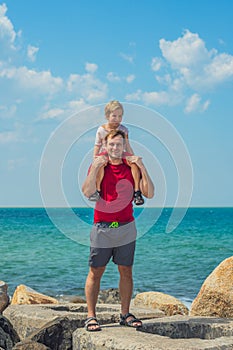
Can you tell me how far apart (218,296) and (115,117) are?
3.21 metres

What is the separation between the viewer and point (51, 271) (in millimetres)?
25188

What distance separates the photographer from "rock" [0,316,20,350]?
269 inches

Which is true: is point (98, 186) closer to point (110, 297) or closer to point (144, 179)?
point (144, 179)

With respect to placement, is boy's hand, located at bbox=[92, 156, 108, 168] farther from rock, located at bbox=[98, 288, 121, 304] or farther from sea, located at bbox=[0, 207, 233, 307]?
rock, located at bbox=[98, 288, 121, 304]

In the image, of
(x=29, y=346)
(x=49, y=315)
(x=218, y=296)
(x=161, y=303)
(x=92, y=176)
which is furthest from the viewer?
(x=161, y=303)

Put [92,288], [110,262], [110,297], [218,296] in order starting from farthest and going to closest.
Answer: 1. [110,262]
2. [110,297]
3. [218,296]
4. [92,288]

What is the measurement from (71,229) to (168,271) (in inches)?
737

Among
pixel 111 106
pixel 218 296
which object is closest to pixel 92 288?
pixel 111 106

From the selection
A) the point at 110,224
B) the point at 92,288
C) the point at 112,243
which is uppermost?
the point at 110,224

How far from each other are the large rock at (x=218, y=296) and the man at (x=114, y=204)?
212cm

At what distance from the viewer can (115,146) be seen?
665 cm

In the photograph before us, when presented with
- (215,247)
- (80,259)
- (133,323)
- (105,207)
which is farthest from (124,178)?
(215,247)

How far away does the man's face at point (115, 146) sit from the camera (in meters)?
6.65

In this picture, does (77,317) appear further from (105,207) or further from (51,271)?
(51,271)
